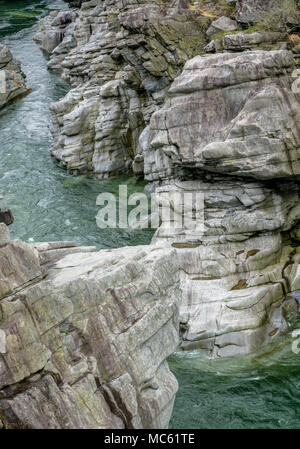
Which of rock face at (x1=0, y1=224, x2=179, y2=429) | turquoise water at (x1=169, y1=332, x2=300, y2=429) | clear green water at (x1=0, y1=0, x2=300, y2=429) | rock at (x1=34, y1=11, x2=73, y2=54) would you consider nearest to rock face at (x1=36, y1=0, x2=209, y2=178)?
clear green water at (x1=0, y1=0, x2=300, y2=429)

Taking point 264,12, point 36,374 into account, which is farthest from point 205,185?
point 36,374

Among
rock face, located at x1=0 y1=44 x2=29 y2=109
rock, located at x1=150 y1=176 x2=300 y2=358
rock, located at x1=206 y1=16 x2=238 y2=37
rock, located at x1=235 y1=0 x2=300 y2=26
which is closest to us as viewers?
rock, located at x1=150 y1=176 x2=300 y2=358

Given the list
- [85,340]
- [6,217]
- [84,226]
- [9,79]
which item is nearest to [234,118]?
[6,217]

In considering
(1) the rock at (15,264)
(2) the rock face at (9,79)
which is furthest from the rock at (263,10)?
(2) the rock face at (9,79)

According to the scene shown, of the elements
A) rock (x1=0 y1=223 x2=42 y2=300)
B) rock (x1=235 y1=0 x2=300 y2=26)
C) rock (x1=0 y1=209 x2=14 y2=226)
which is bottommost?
rock (x1=0 y1=223 x2=42 y2=300)

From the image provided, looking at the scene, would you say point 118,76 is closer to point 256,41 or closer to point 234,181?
point 256,41

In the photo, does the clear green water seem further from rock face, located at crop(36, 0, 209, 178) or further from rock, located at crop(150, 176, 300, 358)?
rock face, located at crop(36, 0, 209, 178)

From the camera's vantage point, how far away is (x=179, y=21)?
25.0 meters

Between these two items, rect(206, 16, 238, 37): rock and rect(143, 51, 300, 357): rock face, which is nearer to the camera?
rect(143, 51, 300, 357): rock face

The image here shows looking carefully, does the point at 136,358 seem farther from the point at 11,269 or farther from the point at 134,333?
the point at 11,269

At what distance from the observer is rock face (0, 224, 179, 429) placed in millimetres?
9391

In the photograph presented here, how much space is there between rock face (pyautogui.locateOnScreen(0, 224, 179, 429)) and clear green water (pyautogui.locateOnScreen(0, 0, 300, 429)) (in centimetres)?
310

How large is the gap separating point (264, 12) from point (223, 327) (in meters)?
13.5

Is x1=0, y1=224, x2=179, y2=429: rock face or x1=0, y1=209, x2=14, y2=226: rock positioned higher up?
x1=0, y1=209, x2=14, y2=226: rock
